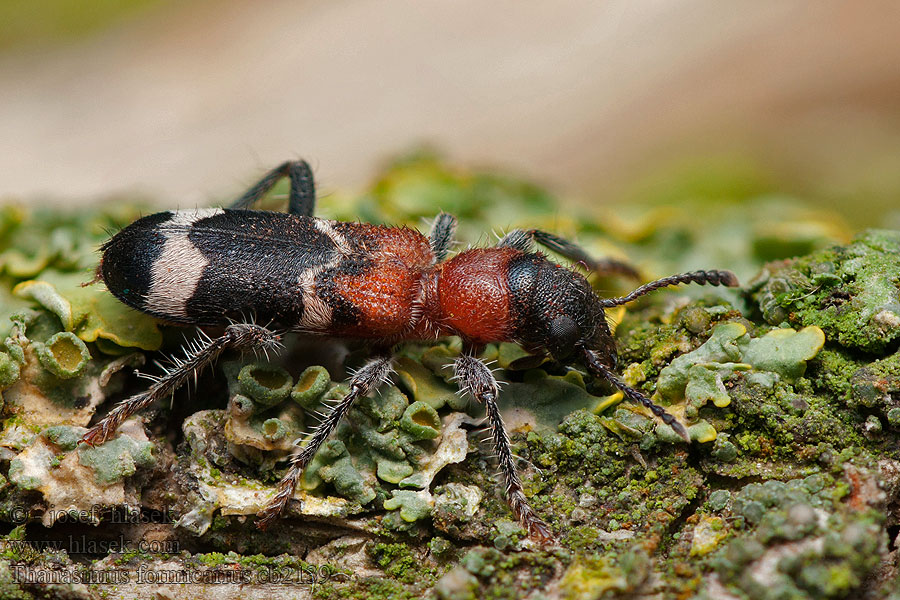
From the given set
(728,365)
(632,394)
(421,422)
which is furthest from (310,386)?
(728,365)

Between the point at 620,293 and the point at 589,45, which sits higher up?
the point at 589,45

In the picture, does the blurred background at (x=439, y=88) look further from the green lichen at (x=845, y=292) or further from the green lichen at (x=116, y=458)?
the green lichen at (x=116, y=458)

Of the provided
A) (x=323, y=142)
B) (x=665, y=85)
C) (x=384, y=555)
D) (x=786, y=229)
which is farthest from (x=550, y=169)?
(x=384, y=555)

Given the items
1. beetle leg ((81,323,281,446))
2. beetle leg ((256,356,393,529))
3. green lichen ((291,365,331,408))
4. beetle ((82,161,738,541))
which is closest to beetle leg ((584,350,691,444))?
beetle ((82,161,738,541))

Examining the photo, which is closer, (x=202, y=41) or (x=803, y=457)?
(x=803, y=457)

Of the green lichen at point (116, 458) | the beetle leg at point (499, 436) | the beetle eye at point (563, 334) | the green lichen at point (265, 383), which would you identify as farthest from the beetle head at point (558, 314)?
the green lichen at point (116, 458)

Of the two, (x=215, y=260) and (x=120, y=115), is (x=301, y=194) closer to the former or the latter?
(x=215, y=260)
